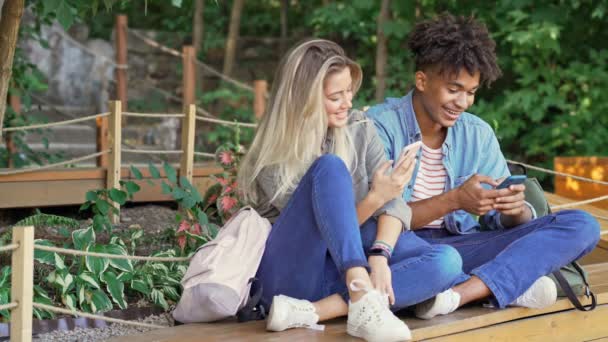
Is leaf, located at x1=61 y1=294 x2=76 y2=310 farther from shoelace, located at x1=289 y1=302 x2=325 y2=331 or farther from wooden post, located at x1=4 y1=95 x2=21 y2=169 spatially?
wooden post, located at x1=4 y1=95 x2=21 y2=169

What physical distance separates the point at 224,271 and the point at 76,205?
363cm

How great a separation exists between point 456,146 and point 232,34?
7809 mm

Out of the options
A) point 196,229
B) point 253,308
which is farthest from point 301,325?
point 196,229

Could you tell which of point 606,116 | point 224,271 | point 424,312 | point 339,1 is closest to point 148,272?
point 224,271

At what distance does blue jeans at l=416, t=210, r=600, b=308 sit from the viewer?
3158mm

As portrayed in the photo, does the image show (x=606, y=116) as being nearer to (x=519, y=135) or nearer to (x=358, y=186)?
(x=519, y=135)

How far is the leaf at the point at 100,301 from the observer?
3738 mm

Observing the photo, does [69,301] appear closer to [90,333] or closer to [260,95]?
[90,333]

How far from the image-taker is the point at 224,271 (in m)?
2.91

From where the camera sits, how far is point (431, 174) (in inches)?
140

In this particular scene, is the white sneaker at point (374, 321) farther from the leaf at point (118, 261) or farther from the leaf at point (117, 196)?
the leaf at point (117, 196)

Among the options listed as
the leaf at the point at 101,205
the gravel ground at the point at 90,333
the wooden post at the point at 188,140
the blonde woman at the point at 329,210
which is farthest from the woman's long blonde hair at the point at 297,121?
the wooden post at the point at 188,140

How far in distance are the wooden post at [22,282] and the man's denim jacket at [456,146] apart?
1.40 metres

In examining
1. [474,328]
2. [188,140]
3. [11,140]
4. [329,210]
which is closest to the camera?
[329,210]
